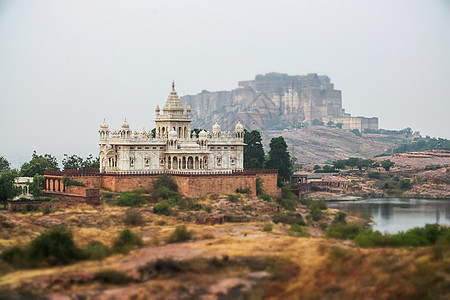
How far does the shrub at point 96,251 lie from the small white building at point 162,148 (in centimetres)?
2055

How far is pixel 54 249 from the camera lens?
3962 cm

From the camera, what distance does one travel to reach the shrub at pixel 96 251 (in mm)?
40062

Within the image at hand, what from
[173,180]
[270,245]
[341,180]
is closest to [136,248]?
[270,245]

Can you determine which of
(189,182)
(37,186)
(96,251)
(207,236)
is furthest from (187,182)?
(96,251)

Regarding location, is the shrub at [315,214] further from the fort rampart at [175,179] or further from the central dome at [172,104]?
the central dome at [172,104]

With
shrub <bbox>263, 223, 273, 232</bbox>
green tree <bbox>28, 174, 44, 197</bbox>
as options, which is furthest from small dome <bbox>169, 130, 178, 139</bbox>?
shrub <bbox>263, 223, 273, 232</bbox>

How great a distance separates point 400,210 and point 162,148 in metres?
23.2

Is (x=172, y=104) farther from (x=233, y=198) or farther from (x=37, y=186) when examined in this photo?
(x=37, y=186)

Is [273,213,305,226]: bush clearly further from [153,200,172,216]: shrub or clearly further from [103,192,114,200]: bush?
[103,192,114,200]: bush

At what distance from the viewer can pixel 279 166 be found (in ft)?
252

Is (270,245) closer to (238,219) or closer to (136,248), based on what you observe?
(136,248)

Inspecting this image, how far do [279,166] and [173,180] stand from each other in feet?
53.9

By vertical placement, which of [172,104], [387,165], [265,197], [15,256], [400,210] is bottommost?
[15,256]

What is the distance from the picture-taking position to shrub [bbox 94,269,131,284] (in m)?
36.0
